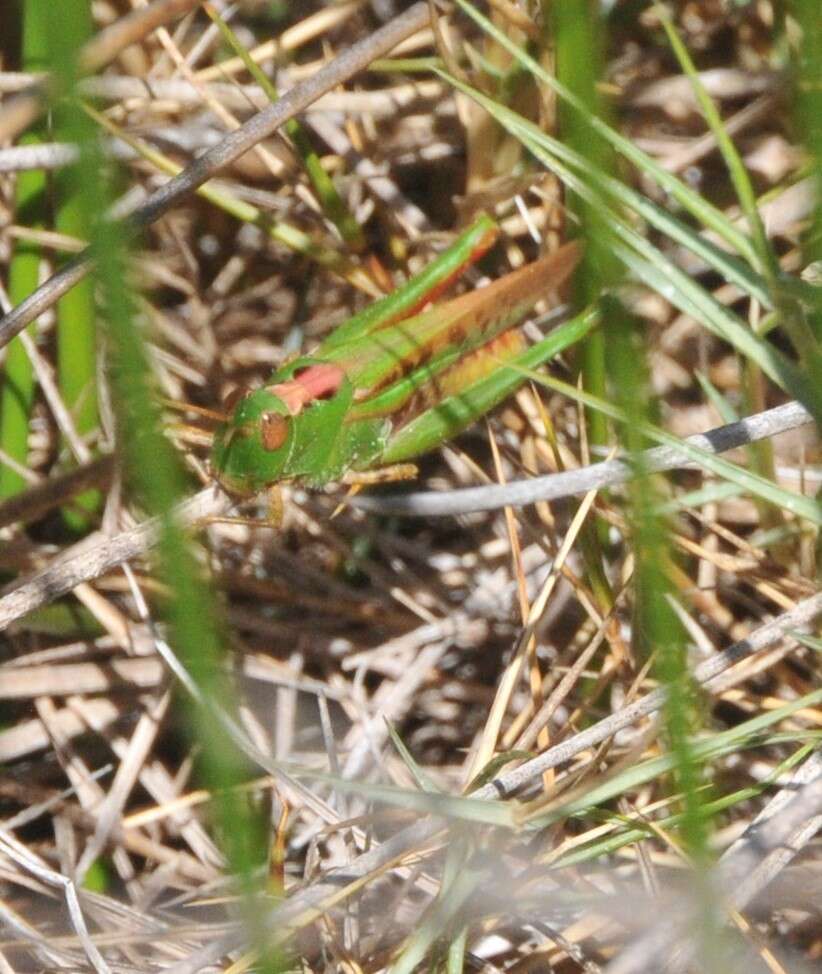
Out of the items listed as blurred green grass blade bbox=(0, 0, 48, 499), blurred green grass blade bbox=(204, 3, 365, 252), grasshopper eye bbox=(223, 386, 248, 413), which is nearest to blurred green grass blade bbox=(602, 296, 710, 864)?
grasshopper eye bbox=(223, 386, 248, 413)

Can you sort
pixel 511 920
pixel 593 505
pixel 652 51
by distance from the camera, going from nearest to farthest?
pixel 511 920 → pixel 593 505 → pixel 652 51

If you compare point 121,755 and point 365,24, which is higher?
point 365,24

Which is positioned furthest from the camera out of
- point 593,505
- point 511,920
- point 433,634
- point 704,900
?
point 433,634

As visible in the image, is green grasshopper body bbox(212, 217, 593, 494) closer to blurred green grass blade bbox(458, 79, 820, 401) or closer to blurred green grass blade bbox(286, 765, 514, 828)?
blurred green grass blade bbox(458, 79, 820, 401)

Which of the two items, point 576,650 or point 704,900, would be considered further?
point 576,650

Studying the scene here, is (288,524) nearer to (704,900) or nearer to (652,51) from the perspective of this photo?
(652,51)

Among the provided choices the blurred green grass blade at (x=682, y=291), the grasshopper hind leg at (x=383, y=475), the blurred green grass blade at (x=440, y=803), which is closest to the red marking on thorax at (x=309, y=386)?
the grasshopper hind leg at (x=383, y=475)

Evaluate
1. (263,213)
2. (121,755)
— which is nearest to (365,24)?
(263,213)
